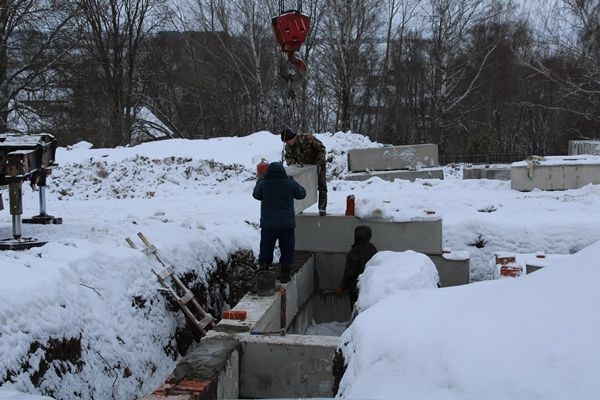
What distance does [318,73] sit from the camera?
33.5m

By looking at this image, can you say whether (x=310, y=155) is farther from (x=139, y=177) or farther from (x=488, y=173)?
(x=488, y=173)

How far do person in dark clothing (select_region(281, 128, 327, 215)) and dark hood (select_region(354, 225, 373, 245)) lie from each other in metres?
0.89

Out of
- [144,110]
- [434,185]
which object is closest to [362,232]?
[434,185]

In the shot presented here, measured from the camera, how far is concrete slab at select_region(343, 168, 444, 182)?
56.0 feet

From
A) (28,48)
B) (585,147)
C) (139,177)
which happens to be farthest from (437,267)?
(28,48)

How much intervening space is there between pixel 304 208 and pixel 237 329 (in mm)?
3392

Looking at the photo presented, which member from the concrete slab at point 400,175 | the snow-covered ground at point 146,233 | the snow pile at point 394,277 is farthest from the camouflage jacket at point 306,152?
the concrete slab at point 400,175

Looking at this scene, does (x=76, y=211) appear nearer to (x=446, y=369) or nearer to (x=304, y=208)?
(x=304, y=208)

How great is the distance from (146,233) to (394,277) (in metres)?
2.95

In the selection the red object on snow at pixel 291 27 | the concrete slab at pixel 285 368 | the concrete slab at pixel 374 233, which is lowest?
the concrete slab at pixel 285 368

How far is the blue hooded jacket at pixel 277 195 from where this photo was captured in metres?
6.88

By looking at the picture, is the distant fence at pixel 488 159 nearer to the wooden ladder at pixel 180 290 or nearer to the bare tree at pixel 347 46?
the bare tree at pixel 347 46

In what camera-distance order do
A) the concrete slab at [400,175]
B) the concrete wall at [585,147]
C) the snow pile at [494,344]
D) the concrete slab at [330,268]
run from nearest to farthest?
the snow pile at [494,344] < the concrete slab at [330,268] < the concrete slab at [400,175] < the concrete wall at [585,147]

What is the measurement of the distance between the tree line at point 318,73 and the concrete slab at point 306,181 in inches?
756
